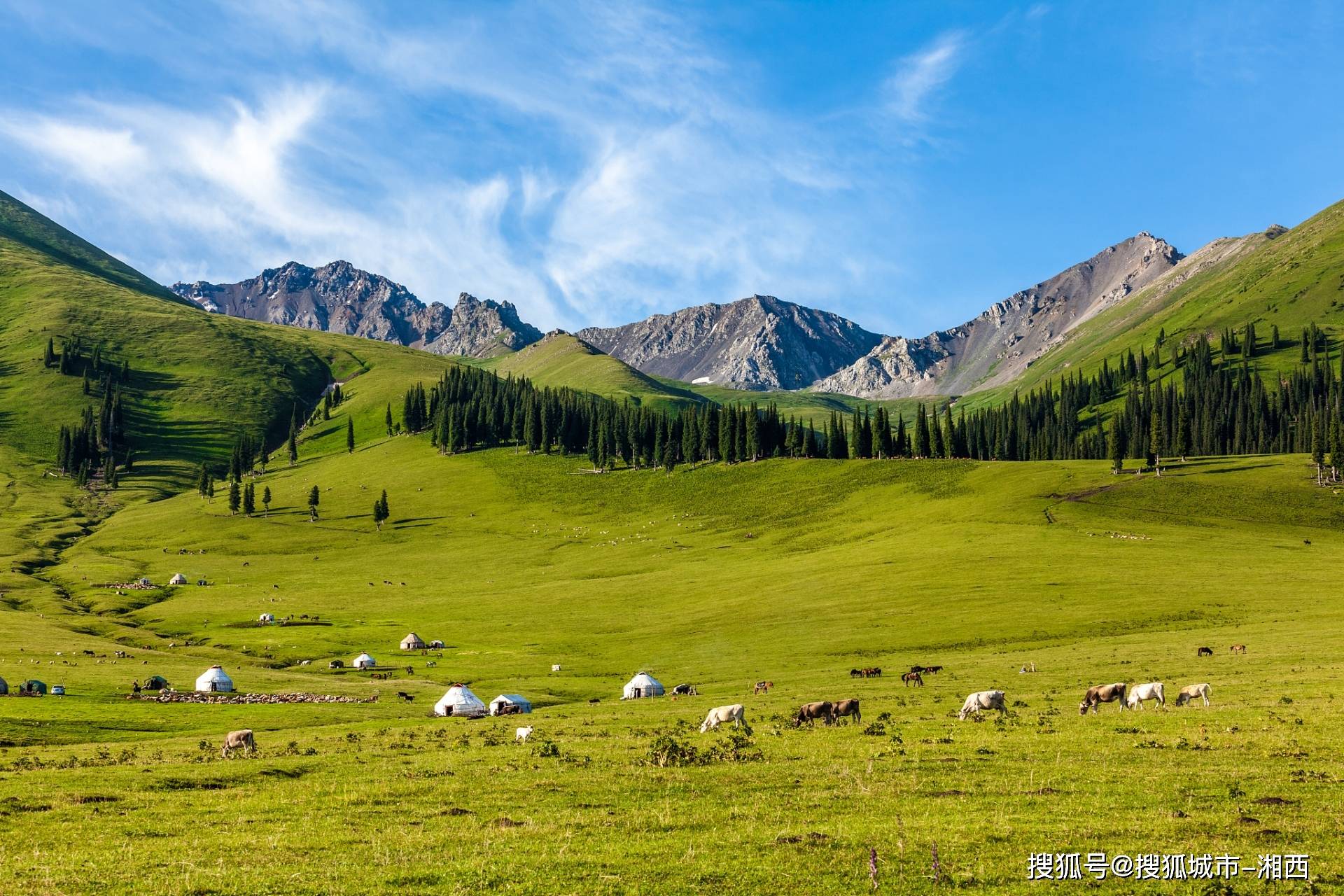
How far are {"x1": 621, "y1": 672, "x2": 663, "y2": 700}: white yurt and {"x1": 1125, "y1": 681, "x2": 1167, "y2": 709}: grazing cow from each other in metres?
33.5

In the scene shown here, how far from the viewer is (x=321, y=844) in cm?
2192

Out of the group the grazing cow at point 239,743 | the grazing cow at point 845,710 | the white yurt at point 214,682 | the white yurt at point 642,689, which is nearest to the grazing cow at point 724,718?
the grazing cow at point 845,710

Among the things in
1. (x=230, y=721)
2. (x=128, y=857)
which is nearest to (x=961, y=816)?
(x=128, y=857)

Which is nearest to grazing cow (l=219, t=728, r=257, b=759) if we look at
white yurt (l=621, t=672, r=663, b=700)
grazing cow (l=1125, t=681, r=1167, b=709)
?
white yurt (l=621, t=672, r=663, b=700)

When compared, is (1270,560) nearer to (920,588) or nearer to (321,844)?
(920,588)

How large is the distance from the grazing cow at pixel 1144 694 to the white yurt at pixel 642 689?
110ft

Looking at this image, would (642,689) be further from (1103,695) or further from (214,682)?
(214,682)

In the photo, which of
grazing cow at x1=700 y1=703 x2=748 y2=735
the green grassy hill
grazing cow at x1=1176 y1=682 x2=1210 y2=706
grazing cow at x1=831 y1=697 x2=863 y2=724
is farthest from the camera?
grazing cow at x1=1176 y1=682 x2=1210 y2=706

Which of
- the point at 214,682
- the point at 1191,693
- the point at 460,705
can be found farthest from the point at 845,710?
the point at 214,682

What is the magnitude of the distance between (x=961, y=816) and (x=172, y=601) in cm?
13917

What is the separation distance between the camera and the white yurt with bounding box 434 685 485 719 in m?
63.8

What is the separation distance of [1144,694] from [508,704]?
1565 inches

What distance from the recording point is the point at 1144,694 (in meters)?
46.4

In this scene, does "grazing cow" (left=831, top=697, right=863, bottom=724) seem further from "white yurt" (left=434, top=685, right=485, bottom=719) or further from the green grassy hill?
"white yurt" (left=434, top=685, right=485, bottom=719)
